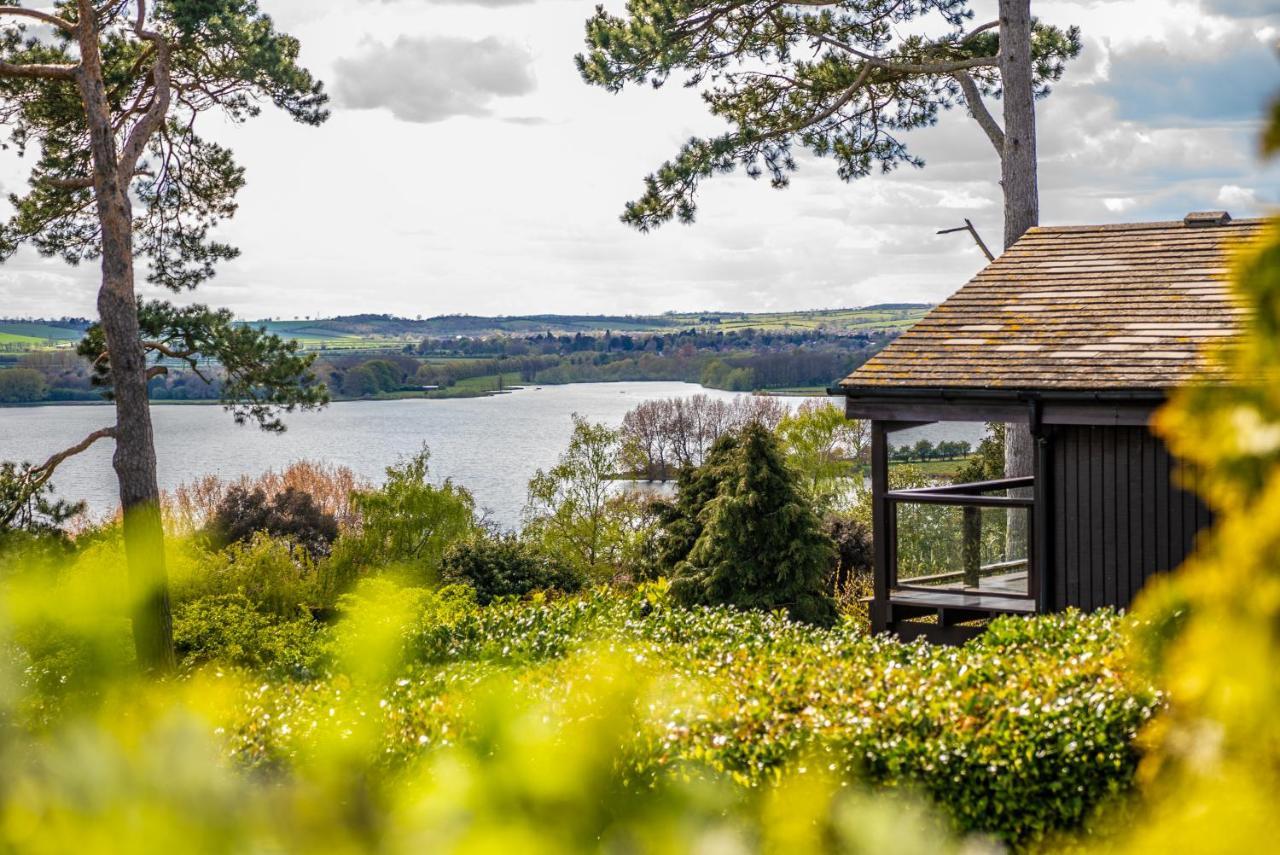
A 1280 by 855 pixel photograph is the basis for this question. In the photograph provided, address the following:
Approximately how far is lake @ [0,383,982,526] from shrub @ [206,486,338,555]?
38.6 feet

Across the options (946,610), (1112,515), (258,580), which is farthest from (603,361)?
(1112,515)

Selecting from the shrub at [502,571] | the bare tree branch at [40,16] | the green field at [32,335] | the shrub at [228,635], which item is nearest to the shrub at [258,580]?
the shrub at [228,635]

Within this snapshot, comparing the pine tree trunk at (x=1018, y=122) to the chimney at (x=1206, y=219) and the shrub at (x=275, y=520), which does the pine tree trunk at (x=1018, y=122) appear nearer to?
the chimney at (x=1206, y=219)

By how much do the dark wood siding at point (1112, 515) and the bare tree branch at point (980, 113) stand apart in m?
9.81

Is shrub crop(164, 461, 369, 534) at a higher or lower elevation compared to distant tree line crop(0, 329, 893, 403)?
lower

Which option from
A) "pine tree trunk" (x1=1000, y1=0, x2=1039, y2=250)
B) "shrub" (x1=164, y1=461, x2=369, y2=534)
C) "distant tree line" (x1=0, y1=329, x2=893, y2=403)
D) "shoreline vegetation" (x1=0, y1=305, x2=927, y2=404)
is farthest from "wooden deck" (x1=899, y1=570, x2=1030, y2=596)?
"distant tree line" (x1=0, y1=329, x2=893, y2=403)

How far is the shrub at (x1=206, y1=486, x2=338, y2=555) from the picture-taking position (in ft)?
120

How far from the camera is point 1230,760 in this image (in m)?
1.19

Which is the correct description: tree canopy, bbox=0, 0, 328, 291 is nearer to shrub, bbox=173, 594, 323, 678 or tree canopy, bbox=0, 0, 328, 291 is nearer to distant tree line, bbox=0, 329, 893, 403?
shrub, bbox=173, 594, 323, 678

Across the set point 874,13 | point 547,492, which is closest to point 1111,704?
point 874,13

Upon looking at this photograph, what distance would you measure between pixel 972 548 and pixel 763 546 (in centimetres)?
792

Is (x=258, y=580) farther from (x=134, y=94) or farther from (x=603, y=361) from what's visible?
(x=603, y=361)

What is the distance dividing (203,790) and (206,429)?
10061 centimetres

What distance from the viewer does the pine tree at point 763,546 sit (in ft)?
67.6
